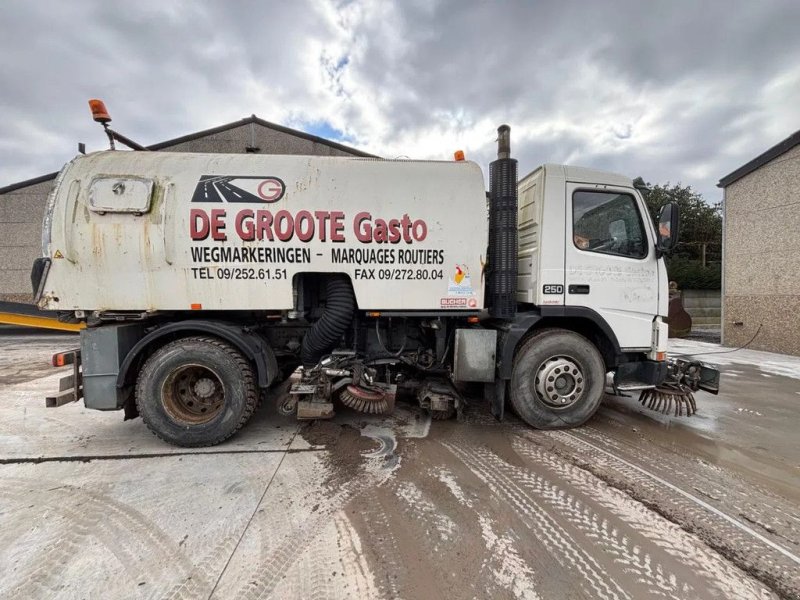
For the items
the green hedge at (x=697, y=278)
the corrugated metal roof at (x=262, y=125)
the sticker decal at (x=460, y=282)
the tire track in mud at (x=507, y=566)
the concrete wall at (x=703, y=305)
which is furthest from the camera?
the green hedge at (x=697, y=278)

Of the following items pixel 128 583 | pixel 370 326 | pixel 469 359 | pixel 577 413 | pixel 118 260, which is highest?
pixel 118 260

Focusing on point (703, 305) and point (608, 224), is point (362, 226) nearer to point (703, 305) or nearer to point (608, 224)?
point (608, 224)

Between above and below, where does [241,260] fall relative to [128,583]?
above

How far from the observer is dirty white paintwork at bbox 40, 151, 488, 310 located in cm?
331

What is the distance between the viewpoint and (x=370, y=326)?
4.07 metres

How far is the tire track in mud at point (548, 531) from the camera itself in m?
1.93

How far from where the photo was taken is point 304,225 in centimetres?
342

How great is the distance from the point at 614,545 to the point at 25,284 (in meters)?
19.9

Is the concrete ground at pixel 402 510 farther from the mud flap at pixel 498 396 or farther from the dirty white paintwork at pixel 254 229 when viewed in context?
the dirty white paintwork at pixel 254 229

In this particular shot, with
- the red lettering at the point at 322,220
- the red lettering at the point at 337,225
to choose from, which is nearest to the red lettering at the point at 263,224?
the red lettering at the point at 322,220

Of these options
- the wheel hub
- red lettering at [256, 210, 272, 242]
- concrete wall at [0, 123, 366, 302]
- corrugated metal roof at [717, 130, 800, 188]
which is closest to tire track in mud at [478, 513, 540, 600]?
the wheel hub

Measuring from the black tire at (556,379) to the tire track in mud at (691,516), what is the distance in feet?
1.10

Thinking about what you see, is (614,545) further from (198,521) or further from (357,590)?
(198,521)

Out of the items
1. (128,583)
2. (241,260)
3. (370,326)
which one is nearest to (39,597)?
(128,583)
